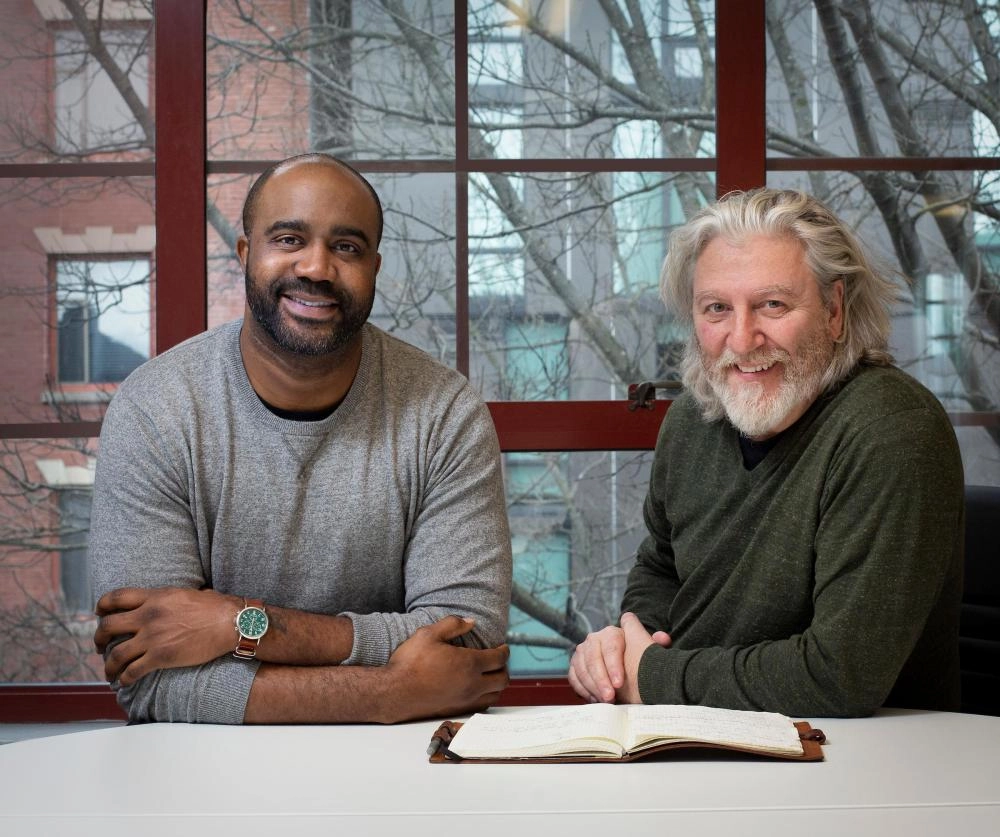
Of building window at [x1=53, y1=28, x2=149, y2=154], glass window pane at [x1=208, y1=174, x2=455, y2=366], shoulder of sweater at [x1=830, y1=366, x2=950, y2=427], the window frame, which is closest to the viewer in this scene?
shoulder of sweater at [x1=830, y1=366, x2=950, y2=427]

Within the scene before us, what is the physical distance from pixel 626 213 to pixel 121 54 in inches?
55.4

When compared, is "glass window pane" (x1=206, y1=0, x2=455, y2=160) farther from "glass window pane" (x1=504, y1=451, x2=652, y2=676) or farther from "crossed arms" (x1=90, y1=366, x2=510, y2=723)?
"crossed arms" (x1=90, y1=366, x2=510, y2=723)

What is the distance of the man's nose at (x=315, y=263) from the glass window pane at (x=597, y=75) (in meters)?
1.14

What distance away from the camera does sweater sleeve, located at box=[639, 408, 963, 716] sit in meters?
1.59

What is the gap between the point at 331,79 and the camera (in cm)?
298

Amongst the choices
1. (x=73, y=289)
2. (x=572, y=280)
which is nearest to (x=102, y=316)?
(x=73, y=289)

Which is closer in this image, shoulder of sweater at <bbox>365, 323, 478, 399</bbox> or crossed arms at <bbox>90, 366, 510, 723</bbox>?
crossed arms at <bbox>90, 366, 510, 723</bbox>

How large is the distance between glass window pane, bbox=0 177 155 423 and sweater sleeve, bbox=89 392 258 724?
1.12 m

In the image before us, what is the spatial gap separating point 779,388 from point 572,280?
1.18 metres

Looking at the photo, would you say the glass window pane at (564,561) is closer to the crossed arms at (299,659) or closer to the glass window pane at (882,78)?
the glass window pane at (882,78)

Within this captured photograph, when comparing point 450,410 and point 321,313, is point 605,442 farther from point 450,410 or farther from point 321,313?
point 321,313

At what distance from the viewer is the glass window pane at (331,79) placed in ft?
9.58

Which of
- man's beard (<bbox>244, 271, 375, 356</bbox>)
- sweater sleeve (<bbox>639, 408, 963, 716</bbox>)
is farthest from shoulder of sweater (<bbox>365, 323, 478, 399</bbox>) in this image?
sweater sleeve (<bbox>639, 408, 963, 716</bbox>)

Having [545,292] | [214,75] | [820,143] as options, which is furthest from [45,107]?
[820,143]
